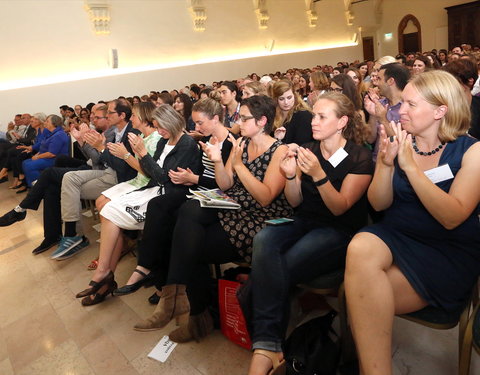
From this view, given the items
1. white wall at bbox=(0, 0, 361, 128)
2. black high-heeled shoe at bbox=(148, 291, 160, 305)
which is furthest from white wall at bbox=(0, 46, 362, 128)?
black high-heeled shoe at bbox=(148, 291, 160, 305)

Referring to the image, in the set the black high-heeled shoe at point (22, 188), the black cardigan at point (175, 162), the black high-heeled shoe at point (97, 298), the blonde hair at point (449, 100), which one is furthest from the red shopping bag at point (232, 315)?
the black high-heeled shoe at point (22, 188)

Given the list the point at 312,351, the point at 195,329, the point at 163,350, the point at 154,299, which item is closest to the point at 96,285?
the point at 154,299

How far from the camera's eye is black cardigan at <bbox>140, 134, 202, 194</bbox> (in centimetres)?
284

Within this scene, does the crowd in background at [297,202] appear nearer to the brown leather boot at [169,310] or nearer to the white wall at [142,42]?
the brown leather boot at [169,310]

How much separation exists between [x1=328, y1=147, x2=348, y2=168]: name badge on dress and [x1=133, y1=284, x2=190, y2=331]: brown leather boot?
122cm

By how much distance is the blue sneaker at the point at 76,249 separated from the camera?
3.67 m

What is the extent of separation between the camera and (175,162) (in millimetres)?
2865

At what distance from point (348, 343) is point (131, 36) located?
1136 cm

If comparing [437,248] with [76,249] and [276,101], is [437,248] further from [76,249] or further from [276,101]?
[76,249]

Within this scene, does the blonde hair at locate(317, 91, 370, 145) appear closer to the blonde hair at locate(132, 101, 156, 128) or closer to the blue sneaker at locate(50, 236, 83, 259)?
the blonde hair at locate(132, 101, 156, 128)

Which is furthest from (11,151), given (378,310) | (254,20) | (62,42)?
(254,20)

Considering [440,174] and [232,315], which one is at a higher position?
[440,174]

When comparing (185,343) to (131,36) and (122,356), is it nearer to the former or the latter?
(122,356)

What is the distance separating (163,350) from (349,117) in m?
1.82
